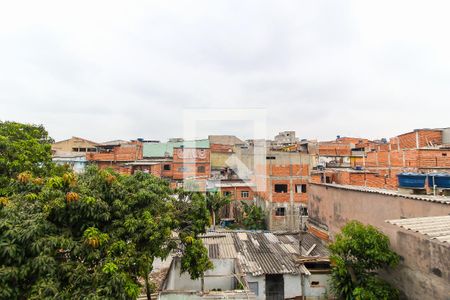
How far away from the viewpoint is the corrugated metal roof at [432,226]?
17.1 feet

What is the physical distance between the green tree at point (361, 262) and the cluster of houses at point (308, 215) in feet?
1.19

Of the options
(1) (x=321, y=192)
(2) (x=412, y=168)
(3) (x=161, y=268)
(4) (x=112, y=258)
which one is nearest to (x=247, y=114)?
(1) (x=321, y=192)

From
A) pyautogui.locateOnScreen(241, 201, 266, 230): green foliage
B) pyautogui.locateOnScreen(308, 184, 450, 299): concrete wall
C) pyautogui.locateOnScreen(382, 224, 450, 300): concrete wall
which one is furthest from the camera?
pyautogui.locateOnScreen(241, 201, 266, 230): green foliage

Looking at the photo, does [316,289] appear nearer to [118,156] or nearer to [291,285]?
[291,285]

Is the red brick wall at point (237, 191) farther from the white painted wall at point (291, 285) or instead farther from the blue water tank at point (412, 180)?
Answer: the blue water tank at point (412, 180)

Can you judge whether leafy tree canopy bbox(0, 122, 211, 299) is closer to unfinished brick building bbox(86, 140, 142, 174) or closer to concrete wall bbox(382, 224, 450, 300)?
concrete wall bbox(382, 224, 450, 300)

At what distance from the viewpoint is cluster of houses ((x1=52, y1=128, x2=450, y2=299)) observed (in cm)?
687

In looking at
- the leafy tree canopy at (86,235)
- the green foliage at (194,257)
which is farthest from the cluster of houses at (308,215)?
the leafy tree canopy at (86,235)

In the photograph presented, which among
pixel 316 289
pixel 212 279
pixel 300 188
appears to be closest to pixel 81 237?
pixel 212 279

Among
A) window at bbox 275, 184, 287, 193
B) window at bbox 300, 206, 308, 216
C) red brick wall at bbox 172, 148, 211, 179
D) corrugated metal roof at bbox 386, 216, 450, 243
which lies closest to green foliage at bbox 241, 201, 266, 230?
window at bbox 275, 184, 287, 193

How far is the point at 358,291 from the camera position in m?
7.40

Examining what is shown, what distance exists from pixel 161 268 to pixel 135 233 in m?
4.92

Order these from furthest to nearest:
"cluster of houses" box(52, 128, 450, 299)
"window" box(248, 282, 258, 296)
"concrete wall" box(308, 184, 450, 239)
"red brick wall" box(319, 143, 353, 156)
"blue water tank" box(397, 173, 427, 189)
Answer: "red brick wall" box(319, 143, 353, 156)
"window" box(248, 282, 258, 296)
"blue water tank" box(397, 173, 427, 189)
"concrete wall" box(308, 184, 450, 239)
"cluster of houses" box(52, 128, 450, 299)

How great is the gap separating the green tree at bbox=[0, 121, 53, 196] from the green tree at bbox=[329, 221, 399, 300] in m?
11.4
